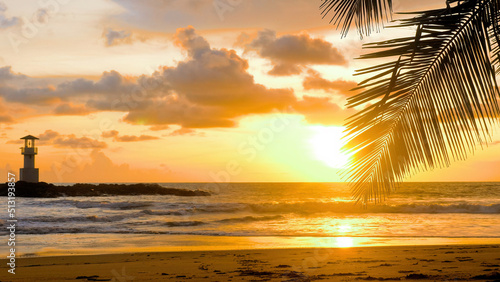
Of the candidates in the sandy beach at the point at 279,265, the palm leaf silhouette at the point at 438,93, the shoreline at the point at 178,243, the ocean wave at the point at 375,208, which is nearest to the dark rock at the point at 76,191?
the ocean wave at the point at 375,208

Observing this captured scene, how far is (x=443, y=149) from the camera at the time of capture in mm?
2420

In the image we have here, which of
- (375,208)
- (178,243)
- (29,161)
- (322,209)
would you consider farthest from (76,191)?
(178,243)

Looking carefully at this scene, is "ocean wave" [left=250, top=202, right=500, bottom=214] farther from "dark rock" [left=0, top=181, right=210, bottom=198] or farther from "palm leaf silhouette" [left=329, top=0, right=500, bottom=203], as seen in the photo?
"dark rock" [left=0, top=181, right=210, bottom=198]

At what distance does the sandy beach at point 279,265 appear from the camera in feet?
26.9

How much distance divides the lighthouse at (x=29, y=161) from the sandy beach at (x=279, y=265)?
41.9 metres

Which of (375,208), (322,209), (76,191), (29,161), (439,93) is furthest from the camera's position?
(76,191)

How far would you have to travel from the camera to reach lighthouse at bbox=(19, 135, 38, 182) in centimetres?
4891

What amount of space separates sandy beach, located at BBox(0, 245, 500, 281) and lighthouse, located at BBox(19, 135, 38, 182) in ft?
138

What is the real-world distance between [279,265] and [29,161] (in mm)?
47400

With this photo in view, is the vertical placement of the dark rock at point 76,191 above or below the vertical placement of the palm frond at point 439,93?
above

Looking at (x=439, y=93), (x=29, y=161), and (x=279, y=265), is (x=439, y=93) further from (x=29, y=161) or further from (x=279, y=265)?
(x=29, y=161)

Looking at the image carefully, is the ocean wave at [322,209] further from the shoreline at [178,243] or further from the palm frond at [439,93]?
the palm frond at [439,93]

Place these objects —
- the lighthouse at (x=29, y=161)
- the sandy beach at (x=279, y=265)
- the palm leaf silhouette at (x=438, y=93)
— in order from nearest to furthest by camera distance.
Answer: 1. the palm leaf silhouette at (x=438, y=93)
2. the sandy beach at (x=279, y=265)
3. the lighthouse at (x=29, y=161)

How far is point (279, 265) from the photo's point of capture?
9445mm
